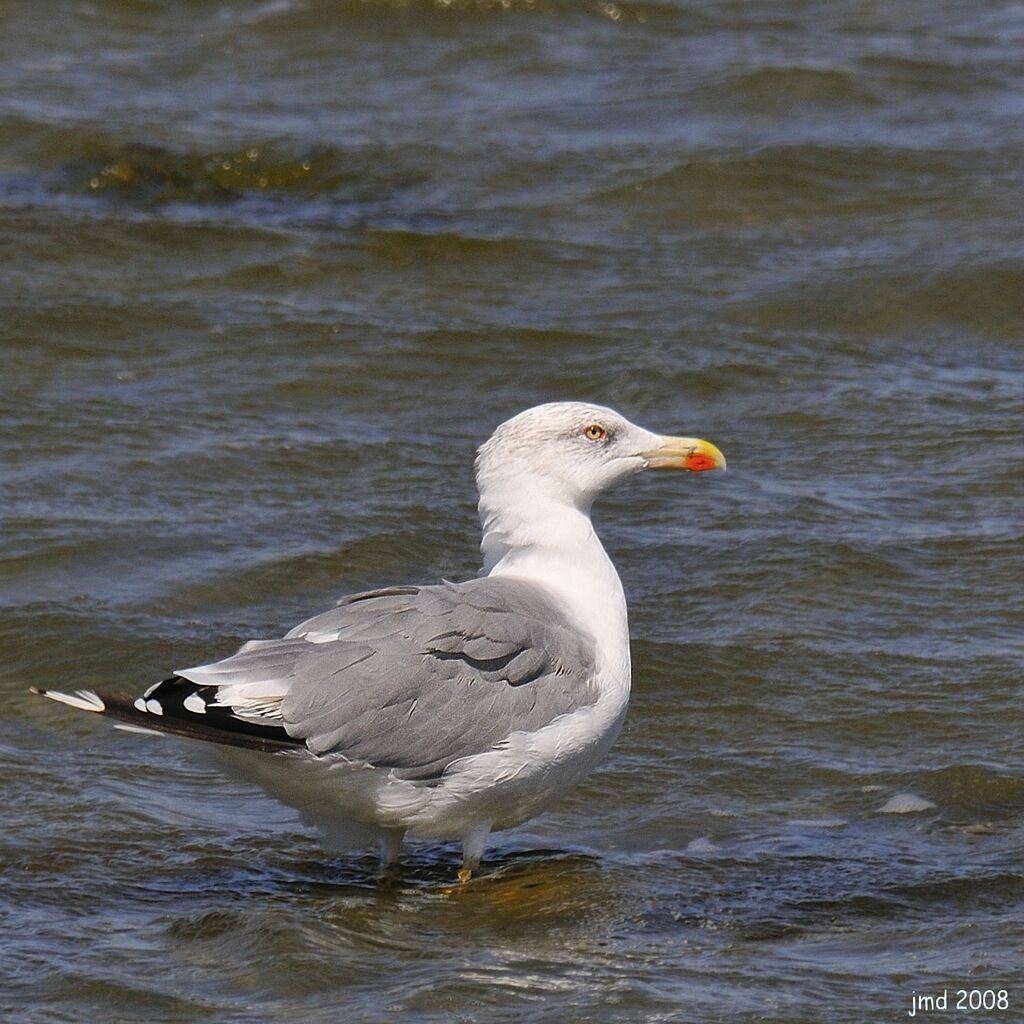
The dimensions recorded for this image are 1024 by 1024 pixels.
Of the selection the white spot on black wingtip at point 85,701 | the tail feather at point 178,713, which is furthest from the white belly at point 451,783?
the white spot on black wingtip at point 85,701

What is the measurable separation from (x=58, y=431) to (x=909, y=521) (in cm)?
368

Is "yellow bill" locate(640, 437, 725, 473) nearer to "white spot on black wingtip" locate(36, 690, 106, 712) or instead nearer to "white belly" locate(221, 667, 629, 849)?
"white belly" locate(221, 667, 629, 849)

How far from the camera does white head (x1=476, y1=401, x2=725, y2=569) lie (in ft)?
18.4

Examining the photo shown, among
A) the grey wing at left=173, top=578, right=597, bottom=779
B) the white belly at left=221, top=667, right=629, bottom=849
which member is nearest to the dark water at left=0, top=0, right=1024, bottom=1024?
the white belly at left=221, top=667, right=629, bottom=849

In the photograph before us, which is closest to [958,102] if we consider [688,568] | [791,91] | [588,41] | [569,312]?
[791,91]

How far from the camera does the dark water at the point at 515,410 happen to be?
4.83 metres

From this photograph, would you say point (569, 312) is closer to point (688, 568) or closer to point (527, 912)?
point (688, 568)

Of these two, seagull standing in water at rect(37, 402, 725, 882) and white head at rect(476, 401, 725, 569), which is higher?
white head at rect(476, 401, 725, 569)

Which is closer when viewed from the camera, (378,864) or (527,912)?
(527,912)

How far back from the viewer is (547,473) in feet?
18.5

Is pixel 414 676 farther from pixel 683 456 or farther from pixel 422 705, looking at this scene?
pixel 683 456

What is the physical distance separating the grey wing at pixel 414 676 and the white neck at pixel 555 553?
229 mm

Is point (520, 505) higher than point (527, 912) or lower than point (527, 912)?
higher

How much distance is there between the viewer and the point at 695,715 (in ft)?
21.0
